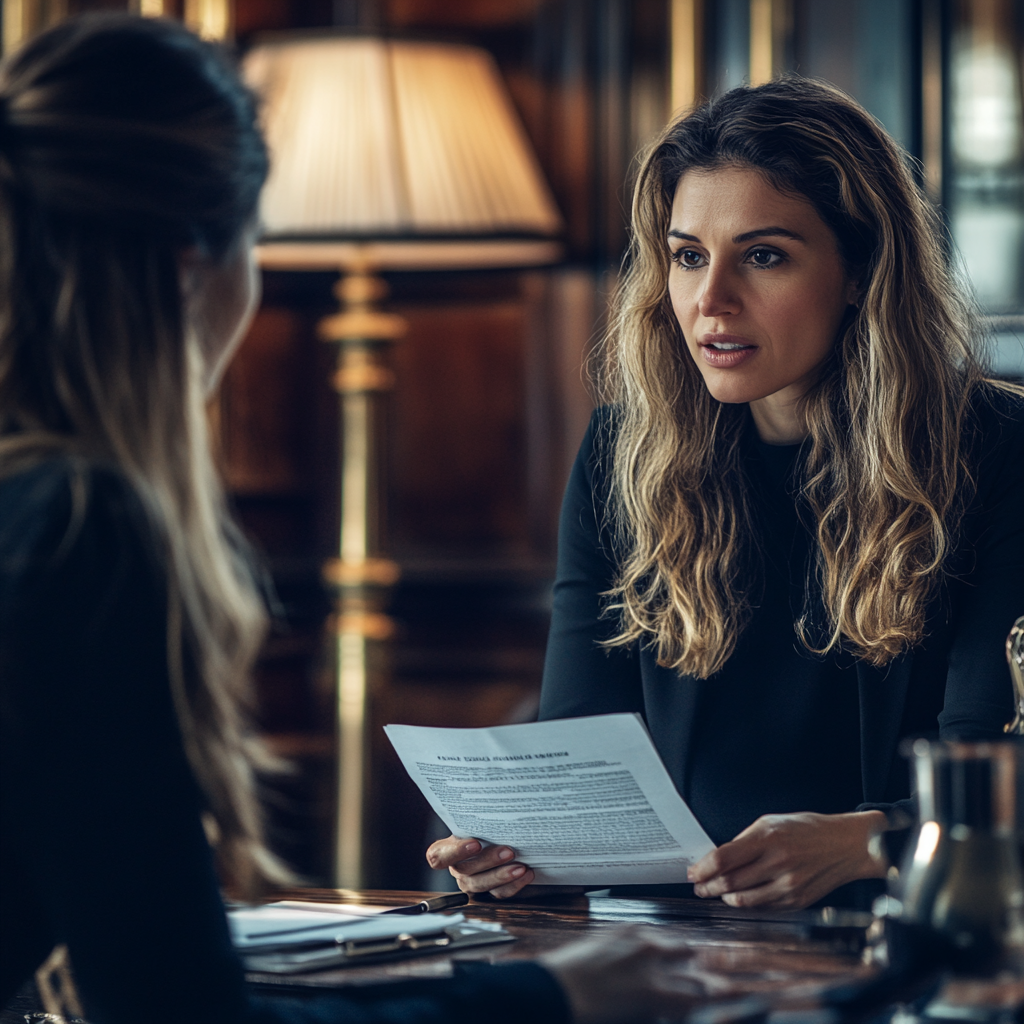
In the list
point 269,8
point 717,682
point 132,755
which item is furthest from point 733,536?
point 269,8

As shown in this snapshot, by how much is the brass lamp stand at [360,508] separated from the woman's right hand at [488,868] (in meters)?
1.27

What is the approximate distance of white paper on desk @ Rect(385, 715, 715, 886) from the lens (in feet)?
3.34

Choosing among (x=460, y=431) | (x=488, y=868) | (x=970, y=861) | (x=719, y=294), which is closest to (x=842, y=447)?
(x=719, y=294)

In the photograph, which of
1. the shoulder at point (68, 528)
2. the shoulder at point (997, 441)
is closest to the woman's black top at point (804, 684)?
the shoulder at point (997, 441)

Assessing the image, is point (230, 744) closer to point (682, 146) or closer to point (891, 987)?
point (891, 987)

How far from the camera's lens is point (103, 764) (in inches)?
28.3

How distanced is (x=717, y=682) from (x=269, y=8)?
79.7 inches

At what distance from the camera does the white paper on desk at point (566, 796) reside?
1020 millimetres

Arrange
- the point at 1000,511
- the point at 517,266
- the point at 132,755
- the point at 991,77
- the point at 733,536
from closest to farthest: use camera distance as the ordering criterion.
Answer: the point at 132,755, the point at 1000,511, the point at 733,536, the point at 991,77, the point at 517,266

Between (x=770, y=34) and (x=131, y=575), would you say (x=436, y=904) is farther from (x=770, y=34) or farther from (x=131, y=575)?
(x=770, y=34)

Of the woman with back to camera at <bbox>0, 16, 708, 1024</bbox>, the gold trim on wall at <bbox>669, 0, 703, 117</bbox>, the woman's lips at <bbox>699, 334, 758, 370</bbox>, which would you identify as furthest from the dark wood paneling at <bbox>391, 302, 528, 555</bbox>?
the woman with back to camera at <bbox>0, 16, 708, 1024</bbox>

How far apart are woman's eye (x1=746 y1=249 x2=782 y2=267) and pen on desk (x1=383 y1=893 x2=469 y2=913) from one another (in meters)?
0.72

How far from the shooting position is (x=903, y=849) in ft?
2.68

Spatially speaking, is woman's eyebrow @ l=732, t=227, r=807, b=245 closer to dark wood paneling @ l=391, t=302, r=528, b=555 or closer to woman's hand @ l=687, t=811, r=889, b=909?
woman's hand @ l=687, t=811, r=889, b=909
